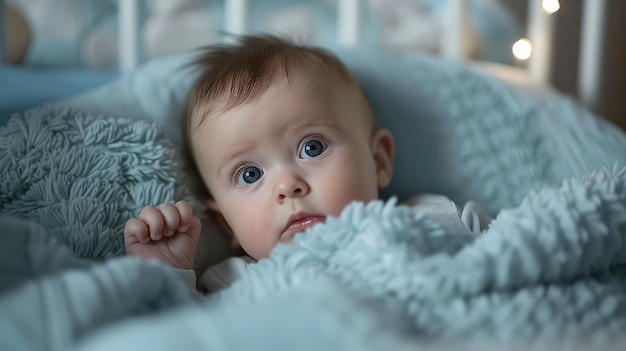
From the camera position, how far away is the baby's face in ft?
2.87

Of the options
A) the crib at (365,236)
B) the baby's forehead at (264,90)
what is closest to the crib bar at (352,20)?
the crib at (365,236)

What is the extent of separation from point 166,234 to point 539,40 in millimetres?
855

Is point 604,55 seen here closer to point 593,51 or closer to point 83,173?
point 593,51

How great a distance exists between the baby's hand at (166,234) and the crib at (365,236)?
3cm

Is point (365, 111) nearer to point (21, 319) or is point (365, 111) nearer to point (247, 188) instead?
point (247, 188)

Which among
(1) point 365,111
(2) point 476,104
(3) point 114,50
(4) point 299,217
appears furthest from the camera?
(3) point 114,50

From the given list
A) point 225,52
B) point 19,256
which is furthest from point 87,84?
point 19,256

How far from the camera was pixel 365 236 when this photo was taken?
0.69 metres

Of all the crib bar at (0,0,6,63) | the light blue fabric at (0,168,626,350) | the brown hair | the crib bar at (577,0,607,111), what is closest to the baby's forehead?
the brown hair

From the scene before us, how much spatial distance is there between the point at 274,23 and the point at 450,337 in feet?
4.11

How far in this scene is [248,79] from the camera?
0.94 meters

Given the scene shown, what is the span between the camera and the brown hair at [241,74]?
938 mm

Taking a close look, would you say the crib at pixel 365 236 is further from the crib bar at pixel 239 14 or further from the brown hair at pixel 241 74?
the crib bar at pixel 239 14

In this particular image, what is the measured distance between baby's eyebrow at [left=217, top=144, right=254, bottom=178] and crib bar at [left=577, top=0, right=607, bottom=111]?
0.76 m
